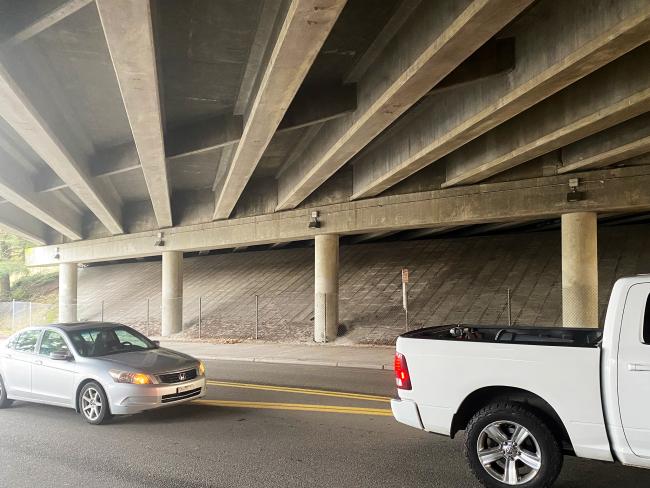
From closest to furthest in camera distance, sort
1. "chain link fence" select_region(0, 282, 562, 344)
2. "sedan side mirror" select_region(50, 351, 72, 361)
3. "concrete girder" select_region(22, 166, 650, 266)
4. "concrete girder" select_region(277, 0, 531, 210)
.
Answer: "concrete girder" select_region(277, 0, 531, 210) < "sedan side mirror" select_region(50, 351, 72, 361) < "concrete girder" select_region(22, 166, 650, 266) < "chain link fence" select_region(0, 282, 562, 344)

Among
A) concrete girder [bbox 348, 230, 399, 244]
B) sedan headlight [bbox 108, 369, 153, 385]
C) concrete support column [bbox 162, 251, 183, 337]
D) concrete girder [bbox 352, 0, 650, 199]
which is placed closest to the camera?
concrete girder [bbox 352, 0, 650, 199]

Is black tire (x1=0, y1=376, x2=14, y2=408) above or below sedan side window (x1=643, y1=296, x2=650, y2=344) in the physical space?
below

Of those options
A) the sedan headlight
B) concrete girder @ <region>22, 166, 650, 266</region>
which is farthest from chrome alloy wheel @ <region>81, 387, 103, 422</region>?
concrete girder @ <region>22, 166, 650, 266</region>

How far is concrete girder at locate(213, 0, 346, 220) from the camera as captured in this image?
687 centimetres

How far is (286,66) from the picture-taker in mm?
8500

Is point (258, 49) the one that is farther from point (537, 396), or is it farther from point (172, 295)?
point (172, 295)

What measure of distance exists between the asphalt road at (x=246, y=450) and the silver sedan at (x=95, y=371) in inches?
12.4

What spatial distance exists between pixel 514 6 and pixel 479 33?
0.74 metres

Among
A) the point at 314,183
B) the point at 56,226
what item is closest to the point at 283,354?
the point at 314,183

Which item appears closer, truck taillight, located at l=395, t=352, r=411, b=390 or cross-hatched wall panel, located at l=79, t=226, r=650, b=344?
truck taillight, located at l=395, t=352, r=411, b=390

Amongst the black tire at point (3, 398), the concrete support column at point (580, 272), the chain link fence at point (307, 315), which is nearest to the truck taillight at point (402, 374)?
the black tire at point (3, 398)

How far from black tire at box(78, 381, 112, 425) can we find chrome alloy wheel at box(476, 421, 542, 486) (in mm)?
5271

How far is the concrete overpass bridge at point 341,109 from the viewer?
7816 millimetres

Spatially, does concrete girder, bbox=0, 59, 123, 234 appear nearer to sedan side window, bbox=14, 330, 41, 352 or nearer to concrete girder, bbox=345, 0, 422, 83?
sedan side window, bbox=14, 330, 41, 352
